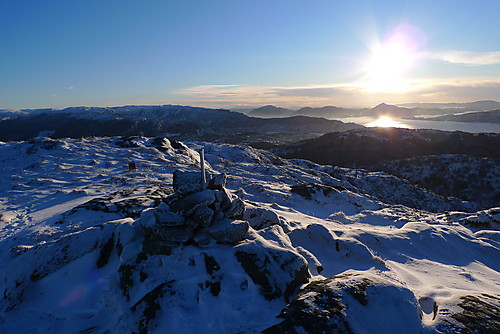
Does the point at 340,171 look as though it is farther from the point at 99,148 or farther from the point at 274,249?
the point at 274,249

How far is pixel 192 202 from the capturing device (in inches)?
320

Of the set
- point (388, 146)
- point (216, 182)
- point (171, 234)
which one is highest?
point (216, 182)

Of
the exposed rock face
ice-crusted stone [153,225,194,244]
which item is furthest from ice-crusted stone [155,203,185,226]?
the exposed rock face

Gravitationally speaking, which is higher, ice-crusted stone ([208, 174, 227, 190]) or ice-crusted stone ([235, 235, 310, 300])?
ice-crusted stone ([208, 174, 227, 190])

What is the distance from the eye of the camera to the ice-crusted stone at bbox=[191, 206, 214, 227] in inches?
317

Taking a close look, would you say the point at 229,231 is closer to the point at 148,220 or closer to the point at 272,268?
the point at 272,268

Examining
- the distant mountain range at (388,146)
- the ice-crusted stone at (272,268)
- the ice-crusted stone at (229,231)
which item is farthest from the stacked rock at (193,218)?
the distant mountain range at (388,146)

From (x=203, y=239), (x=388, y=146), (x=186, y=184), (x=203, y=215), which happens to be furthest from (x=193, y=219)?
(x=388, y=146)

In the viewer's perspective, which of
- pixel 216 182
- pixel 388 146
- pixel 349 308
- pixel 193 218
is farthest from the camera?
pixel 388 146

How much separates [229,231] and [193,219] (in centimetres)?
130

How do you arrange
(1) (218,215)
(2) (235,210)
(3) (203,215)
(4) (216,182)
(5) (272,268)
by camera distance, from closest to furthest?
1. (5) (272,268)
2. (3) (203,215)
3. (1) (218,215)
4. (2) (235,210)
5. (4) (216,182)

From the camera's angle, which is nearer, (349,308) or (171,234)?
(349,308)

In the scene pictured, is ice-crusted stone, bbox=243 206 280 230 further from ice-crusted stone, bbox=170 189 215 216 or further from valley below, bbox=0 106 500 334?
ice-crusted stone, bbox=170 189 215 216

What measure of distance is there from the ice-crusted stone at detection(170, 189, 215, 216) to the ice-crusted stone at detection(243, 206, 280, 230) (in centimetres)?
323
